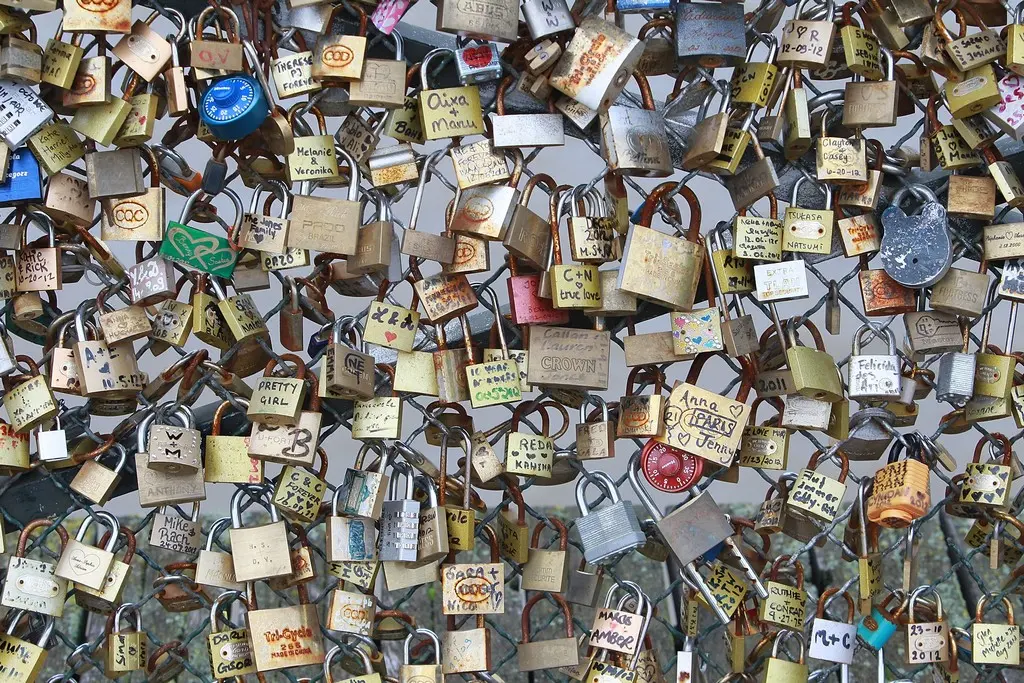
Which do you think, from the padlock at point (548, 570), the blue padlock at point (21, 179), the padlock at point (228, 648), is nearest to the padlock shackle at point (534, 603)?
the padlock at point (548, 570)

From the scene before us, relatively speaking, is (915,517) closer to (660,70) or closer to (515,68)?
(660,70)

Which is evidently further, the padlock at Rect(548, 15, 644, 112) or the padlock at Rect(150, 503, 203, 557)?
the padlock at Rect(150, 503, 203, 557)

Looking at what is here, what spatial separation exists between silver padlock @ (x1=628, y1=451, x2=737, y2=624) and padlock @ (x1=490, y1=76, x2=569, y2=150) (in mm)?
459

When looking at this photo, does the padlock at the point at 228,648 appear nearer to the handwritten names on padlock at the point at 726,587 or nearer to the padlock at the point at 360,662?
the padlock at the point at 360,662

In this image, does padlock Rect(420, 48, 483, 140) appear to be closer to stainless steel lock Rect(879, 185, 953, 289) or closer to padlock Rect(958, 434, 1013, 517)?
stainless steel lock Rect(879, 185, 953, 289)

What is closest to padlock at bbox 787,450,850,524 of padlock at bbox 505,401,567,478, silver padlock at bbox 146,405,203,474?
padlock at bbox 505,401,567,478

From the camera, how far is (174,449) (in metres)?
1.55

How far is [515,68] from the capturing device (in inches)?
63.3

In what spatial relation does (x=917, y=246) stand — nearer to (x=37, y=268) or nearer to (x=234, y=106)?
(x=234, y=106)

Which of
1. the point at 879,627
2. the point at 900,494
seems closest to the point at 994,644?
the point at 879,627

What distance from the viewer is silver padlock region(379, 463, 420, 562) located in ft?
5.14

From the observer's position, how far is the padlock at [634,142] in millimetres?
1524

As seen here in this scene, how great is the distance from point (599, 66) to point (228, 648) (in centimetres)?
91

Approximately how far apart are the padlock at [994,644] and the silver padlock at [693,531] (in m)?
0.33
